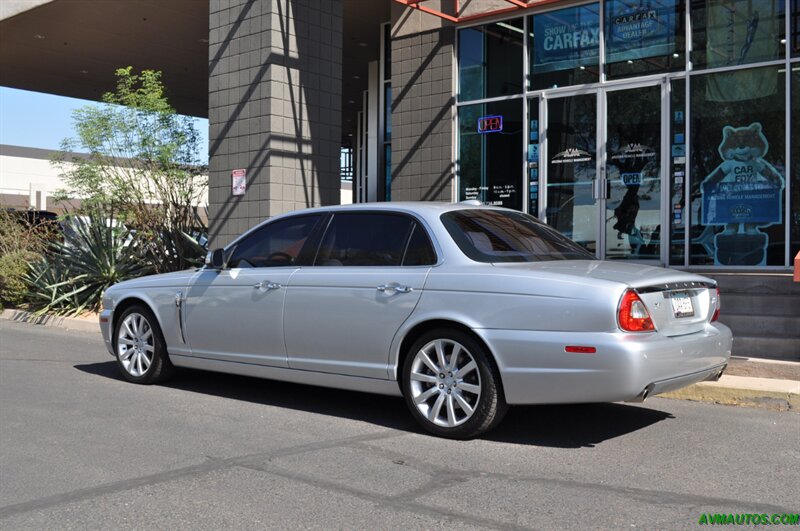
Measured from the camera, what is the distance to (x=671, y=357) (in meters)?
5.18

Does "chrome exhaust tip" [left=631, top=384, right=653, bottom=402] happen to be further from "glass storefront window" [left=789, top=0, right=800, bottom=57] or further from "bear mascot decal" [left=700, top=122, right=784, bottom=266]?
"glass storefront window" [left=789, top=0, right=800, bottom=57]

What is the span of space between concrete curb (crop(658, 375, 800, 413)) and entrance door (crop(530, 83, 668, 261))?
16.5ft

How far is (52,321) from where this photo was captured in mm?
13383

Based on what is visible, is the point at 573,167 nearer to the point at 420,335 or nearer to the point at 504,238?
the point at 504,238

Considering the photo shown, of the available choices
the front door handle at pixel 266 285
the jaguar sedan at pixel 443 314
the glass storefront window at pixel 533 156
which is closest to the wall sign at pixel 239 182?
the glass storefront window at pixel 533 156

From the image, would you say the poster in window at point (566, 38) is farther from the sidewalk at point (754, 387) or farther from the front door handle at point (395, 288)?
the front door handle at point (395, 288)

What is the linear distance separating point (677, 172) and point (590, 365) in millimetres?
7587

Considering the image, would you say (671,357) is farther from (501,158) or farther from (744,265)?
(501,158)

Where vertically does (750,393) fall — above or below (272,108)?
below

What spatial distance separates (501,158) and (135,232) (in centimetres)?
665

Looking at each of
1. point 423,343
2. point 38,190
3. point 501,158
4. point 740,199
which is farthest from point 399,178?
point 38,190

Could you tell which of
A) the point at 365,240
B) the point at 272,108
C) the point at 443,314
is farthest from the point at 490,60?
the point at 443,314

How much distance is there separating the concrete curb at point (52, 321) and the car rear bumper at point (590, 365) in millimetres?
8954

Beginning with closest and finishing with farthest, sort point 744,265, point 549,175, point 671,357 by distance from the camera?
point 671,357
point 744,265
point 549,175
